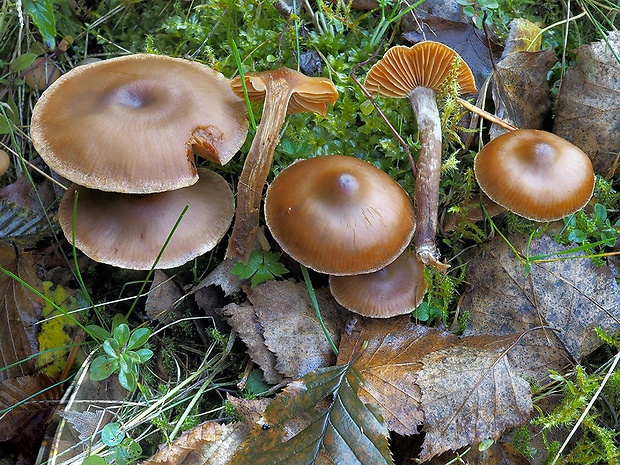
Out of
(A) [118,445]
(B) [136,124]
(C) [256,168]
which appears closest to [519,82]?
(C) [256,168]

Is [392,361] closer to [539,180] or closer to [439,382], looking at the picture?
[439,382]

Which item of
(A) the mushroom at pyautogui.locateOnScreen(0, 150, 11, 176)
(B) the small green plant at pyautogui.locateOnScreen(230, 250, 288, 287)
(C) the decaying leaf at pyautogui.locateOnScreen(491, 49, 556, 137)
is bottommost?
(B) the small green plant at pyautogui.locateOnScreen(230, 250, 288, 287)

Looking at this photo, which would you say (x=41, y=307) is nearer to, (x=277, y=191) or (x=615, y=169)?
(x=277, y=191)

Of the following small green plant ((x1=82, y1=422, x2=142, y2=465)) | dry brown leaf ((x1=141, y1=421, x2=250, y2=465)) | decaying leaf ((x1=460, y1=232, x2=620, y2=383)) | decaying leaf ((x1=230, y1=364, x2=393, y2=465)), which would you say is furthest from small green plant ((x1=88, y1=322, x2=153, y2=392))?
decaying leaf ((x1=460, y1=232, x2=620, y2=383))

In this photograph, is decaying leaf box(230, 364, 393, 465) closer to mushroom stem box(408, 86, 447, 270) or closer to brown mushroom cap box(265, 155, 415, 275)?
brown mushroom cap box(265, 155, 415, 275)

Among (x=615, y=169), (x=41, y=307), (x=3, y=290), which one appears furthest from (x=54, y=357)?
(x=615, y=169)

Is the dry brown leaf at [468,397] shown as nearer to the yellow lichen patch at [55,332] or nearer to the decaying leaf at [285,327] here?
the decaying leaf at [285,327]
